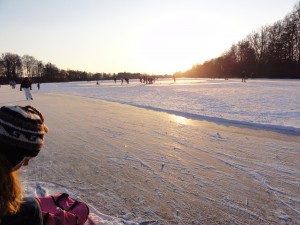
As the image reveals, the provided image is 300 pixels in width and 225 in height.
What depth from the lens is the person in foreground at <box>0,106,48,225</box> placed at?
1243 mm

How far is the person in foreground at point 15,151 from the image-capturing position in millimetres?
1243

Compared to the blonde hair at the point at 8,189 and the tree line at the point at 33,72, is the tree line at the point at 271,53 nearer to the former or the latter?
the tree line at the point at 33,72

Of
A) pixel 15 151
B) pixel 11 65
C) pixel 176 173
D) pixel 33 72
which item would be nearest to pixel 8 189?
pixel 15 151

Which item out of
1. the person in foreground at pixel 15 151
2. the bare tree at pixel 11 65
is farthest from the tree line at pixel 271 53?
the bare tree at pixel 11 65

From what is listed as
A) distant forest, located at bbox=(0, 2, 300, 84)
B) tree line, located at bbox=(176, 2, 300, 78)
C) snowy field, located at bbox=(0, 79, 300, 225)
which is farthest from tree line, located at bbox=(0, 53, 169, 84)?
snowy field, located at bbox=(0, 79, 300, 225)

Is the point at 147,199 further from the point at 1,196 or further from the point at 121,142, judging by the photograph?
the point at 121,142

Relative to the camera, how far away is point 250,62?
69188mm

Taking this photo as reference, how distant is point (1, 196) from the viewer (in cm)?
122

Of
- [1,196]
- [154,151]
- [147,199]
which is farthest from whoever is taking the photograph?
[154,151]

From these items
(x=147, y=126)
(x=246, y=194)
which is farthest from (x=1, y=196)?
(x=147, y=126)

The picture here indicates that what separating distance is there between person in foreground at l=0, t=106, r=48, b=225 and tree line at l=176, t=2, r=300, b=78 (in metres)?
44.3

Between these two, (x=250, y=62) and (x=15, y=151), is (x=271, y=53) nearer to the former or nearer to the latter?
(x=250, y=62)

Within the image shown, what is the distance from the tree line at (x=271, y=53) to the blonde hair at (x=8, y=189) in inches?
1750

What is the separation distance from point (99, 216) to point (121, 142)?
294cm
